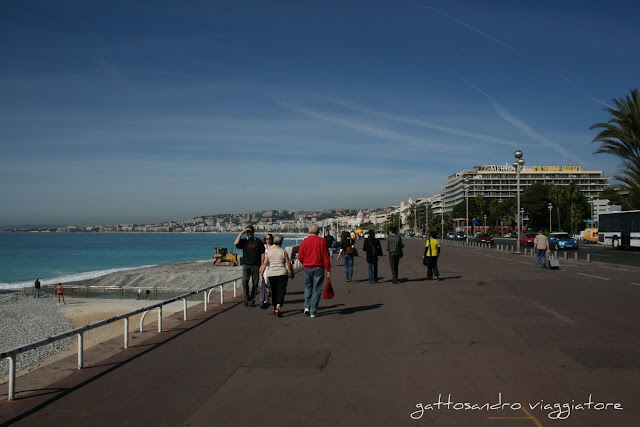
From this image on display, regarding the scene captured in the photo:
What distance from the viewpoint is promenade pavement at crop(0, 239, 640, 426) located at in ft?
15.9

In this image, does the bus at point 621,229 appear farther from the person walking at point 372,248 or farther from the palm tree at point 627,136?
the person walking at point 372,248

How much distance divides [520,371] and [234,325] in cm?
533

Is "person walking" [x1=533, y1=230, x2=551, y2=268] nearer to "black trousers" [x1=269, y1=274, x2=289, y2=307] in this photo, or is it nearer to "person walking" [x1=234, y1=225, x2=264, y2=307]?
"person walking" [x1=234, y1=225, x2=264, y2=307]

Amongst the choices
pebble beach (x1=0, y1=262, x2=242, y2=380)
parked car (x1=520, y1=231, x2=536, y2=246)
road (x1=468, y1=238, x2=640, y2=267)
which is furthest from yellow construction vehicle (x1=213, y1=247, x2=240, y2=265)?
road (x1=468, y1=238, x2=640, y2=267)

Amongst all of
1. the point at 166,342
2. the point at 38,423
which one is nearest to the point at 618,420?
the point at 38,423

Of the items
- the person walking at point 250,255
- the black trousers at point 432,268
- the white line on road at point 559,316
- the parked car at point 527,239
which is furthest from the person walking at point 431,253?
the parked car at point 527,239

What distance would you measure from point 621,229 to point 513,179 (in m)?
147

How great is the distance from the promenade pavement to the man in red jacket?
492 millimetres

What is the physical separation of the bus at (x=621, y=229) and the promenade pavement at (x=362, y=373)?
113ft

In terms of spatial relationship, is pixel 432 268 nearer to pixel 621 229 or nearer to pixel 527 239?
pixel 621 229

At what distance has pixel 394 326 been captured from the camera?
9.54m

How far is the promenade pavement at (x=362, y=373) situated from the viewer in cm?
486

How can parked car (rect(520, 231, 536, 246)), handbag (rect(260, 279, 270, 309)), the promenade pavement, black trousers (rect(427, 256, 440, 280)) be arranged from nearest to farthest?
the promenade pavement, handbag (rect(260, 279, 270, 309)), black trousers (rect(427, 256, 440, 280)), parked car (rect(520, 231, 536, 246))

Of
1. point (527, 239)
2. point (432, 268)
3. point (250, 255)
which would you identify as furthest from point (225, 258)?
point (250, 255)
